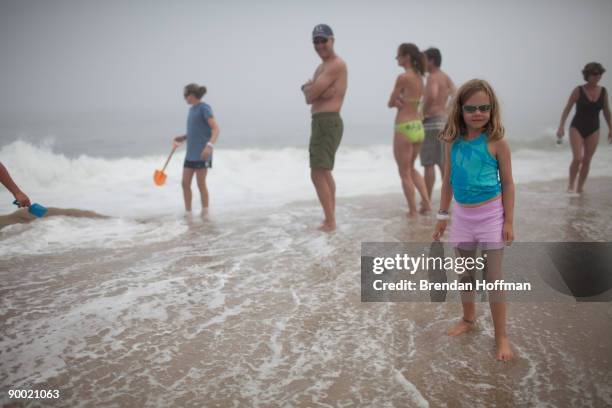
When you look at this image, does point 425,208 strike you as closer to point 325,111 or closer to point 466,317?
point 325,111

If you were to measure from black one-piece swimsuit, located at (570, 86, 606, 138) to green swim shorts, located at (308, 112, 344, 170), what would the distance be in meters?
3.95

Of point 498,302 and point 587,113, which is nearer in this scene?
point 498,302

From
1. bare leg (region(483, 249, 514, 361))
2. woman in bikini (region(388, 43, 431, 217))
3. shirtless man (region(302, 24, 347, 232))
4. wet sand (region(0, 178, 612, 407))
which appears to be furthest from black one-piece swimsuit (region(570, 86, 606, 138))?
bare leg (region(483, 249, 514, 361))

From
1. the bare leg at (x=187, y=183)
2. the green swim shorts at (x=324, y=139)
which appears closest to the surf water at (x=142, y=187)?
the bare leg at (x=187, y=183)

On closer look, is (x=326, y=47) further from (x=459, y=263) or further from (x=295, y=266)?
(x=459, y=263)

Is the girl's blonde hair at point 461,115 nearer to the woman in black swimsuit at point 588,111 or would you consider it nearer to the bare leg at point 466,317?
the bare leg at point 466,317

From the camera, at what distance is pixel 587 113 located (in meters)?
6.69

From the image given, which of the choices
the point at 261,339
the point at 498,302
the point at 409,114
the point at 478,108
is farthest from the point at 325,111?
the point at 498,302

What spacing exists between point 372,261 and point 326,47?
2.60 meters

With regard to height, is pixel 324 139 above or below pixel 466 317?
above

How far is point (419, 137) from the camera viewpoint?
5.91 m

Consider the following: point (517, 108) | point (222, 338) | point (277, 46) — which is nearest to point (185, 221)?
point (222, 338)

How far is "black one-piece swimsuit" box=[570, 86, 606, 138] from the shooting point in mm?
6656

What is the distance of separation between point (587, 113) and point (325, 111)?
416 centimetres
